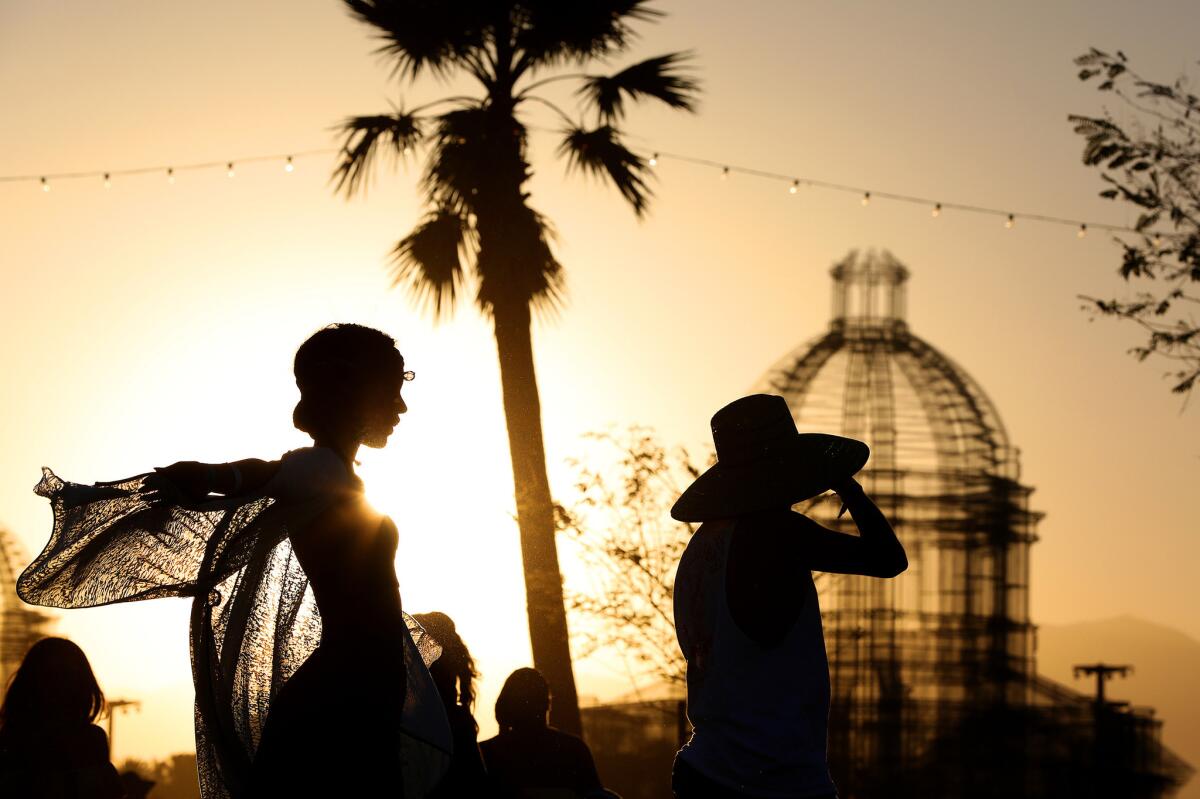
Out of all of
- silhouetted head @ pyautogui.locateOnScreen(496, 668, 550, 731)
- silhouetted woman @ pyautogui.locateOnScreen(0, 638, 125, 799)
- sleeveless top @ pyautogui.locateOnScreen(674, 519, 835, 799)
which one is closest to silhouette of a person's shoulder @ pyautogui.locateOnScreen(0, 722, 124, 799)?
silhouetted woman @ pyautogui.locateOnScreen(0, 638, 125, 799)

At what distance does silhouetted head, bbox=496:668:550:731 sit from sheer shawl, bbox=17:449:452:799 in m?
3.12

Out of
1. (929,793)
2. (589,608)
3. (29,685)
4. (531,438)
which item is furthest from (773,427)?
(929,793)

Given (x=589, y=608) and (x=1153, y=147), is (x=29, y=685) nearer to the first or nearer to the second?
(x=1153, y=147)

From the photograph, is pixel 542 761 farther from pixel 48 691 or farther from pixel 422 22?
pixel 422 22

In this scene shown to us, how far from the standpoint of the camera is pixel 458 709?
455 centimetres

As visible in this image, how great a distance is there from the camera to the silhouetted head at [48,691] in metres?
6.26

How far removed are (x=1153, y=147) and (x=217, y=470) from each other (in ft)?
35.6

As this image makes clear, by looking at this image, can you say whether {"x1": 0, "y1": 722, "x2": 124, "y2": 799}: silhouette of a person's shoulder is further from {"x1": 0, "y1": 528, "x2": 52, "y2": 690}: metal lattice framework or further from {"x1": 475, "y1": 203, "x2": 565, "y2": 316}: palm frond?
{"x1": 0, "y1": 528, "x2": 52, "y2": 690}: metal lattice framework

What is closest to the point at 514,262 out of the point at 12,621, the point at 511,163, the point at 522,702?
the point at 511,163

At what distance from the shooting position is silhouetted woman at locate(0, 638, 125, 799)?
6230 mm

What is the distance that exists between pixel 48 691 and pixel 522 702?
6.03 feet

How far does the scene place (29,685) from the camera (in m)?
6.29

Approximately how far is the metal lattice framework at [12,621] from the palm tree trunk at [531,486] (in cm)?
1703

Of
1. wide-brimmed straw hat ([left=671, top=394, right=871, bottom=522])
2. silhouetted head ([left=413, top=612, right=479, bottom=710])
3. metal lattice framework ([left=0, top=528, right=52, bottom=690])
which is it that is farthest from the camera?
metal lattice framework ([left=0, top=528, right=52, bottom=690])
